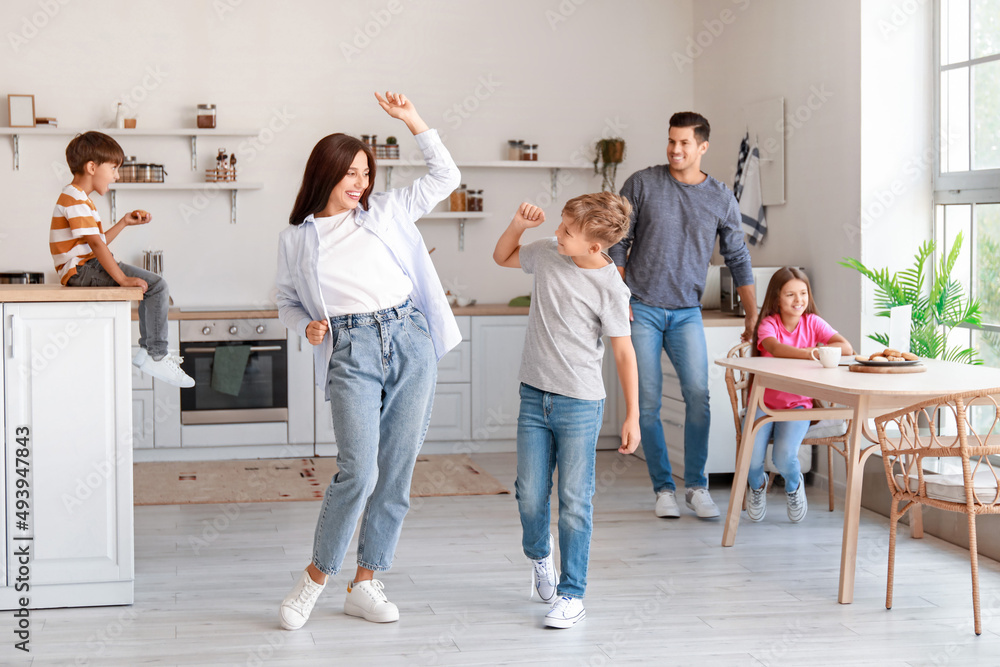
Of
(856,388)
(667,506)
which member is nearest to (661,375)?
(667,506)

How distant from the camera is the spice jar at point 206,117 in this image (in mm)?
5531

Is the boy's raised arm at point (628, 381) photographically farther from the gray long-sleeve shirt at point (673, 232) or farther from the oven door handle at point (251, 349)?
the oven door handle at point (251, 349)

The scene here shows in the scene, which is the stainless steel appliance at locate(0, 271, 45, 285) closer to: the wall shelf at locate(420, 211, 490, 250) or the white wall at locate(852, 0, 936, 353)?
A: the wall shelf at locate(420, 211, 490, 250)

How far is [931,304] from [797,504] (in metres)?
0.90

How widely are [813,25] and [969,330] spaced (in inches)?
60.6

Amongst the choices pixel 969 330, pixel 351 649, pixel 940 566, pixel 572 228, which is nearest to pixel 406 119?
pixel 572 228

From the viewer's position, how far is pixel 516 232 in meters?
2.72

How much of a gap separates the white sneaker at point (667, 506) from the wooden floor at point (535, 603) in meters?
0.04

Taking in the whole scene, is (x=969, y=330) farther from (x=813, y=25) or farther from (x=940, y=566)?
(x=813, y=25)

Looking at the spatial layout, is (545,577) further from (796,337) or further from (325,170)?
(796,337)

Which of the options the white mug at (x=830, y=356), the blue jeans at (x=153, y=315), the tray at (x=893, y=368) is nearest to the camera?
the tray at (x=893, y=368)

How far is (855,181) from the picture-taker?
4227 mm

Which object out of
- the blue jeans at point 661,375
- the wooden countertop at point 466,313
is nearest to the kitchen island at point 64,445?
the wooden countertop at point 466,313

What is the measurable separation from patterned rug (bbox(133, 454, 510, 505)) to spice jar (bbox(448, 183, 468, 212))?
143 centimetres
